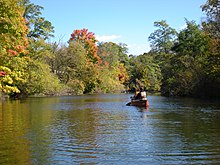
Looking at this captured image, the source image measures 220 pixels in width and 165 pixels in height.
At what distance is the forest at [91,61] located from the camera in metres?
29.9

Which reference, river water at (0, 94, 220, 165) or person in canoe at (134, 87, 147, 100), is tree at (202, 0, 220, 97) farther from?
river water at (0, 94, 220, 165)

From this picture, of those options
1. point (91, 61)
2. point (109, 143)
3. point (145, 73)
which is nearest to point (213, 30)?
point (109, 143)

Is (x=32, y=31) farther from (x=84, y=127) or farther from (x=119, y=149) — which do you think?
(x=119, y=149)

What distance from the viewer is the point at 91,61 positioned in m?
80.1

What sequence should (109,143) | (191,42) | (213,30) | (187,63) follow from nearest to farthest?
Result: (109,143), (213,30), (187,63), (191,42)

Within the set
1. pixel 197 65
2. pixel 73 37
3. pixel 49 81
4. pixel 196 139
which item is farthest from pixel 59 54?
pixel 196 139

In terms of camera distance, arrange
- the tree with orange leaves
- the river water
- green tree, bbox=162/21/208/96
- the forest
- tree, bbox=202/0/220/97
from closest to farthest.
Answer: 1. the river water
2. the forest
3. tree, bbox=202/0/220/97
4. green tree, bbox=162/21/208/96
5. the tree with orange leaves

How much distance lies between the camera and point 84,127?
18250 millimetres

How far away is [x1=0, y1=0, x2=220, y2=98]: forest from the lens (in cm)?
2989

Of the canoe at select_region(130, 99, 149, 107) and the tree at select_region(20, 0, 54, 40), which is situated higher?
the tree at select_region(20, 0, 54, 40)

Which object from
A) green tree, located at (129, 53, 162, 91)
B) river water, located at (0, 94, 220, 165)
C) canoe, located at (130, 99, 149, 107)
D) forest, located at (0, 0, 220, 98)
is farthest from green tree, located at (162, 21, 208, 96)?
river water, located at (0, 94, 220, 165)

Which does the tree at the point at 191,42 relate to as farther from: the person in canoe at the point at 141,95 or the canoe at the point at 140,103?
the canoe at the point at 140,103

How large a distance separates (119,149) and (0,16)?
1688 cm

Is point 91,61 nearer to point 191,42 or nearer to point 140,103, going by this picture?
point 191,42
